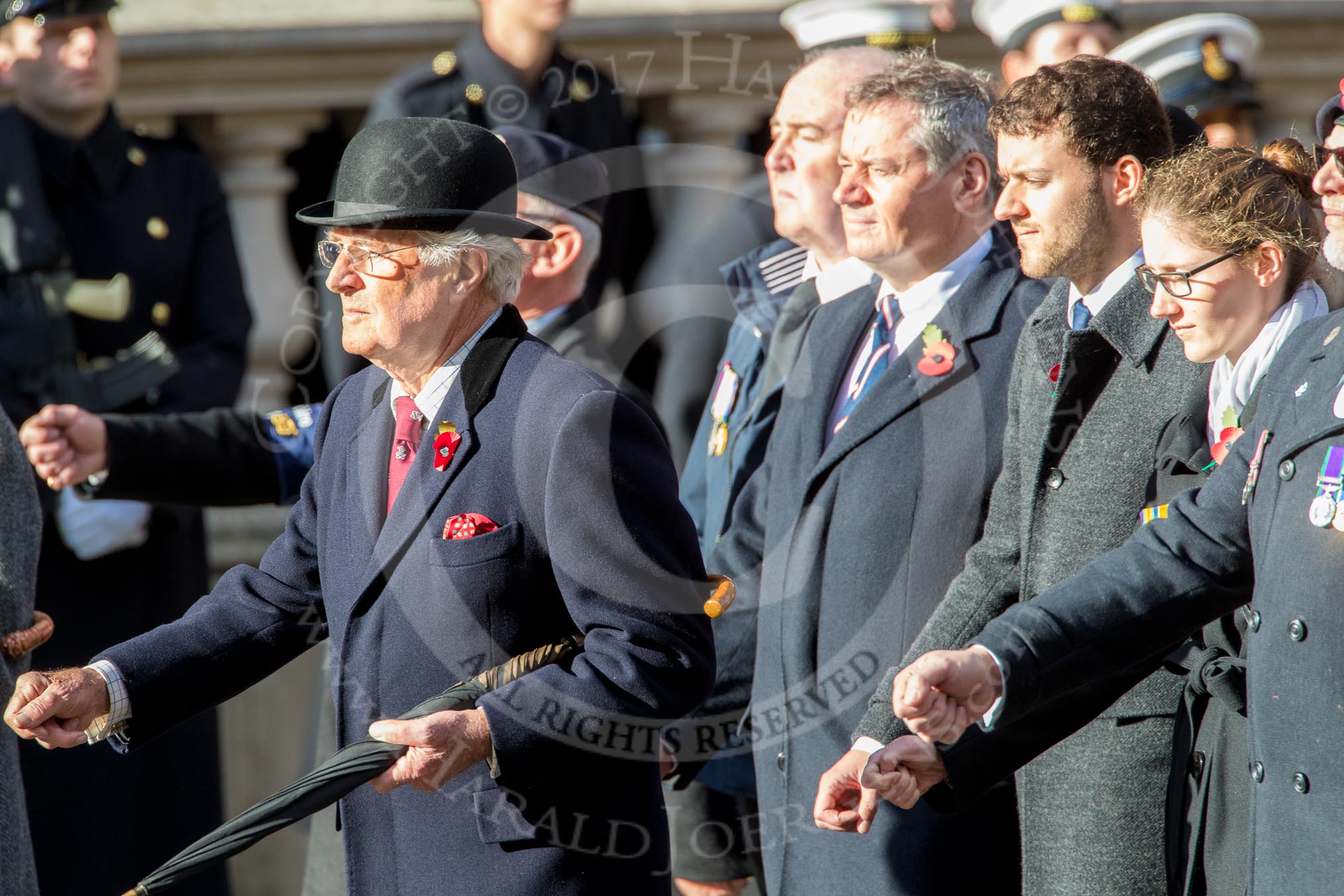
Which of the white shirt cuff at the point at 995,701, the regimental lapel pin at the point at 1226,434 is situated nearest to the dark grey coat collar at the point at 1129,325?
the regimental lapel pin at the point at 1226,434

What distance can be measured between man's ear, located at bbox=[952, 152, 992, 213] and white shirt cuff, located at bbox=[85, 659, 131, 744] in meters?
1.86

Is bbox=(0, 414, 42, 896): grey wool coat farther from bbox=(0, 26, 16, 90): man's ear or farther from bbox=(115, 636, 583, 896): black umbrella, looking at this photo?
bbox=(0, 26, 16, 90): man's ear

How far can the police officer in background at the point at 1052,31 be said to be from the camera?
508 cm

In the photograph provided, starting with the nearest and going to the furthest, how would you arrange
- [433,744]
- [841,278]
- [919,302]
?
1. [433,744]
2. [919,302]
3. [841,278]

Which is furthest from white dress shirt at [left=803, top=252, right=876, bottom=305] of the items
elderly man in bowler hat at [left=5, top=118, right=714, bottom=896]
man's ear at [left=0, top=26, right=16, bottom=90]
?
man's ear at [left=0, top=26, right=16, bottom=90]

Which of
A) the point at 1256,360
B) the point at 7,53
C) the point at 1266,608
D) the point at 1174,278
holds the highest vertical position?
the point at 7,53

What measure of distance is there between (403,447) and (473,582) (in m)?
0.29

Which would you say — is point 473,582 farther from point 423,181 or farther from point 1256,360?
point 1256,360

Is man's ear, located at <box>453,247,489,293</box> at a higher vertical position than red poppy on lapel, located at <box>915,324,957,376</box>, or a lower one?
higher

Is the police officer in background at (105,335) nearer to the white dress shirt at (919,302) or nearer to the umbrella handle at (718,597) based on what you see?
the white dress shirt at (919,302)

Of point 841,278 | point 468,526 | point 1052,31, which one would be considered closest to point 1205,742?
point 468,526

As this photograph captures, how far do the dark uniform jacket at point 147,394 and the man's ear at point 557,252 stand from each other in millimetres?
1487

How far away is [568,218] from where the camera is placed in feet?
12.9

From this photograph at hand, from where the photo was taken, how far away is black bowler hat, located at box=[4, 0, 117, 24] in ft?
15.7
